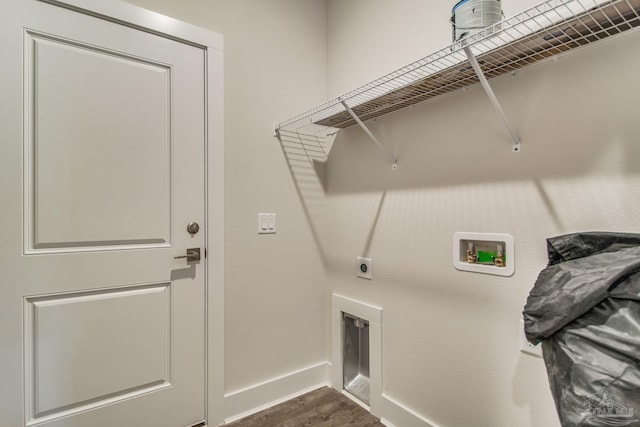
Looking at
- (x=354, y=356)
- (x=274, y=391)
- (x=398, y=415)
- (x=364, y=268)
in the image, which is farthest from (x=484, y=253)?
(x=274, y=391)

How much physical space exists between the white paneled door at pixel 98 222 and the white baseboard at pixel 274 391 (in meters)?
0.17

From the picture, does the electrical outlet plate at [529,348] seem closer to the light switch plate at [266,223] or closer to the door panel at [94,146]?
the light switch plate at [266,223]

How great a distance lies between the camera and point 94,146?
1329mm

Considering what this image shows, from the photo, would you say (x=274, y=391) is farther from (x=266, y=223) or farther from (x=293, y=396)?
(x=266, y=223)

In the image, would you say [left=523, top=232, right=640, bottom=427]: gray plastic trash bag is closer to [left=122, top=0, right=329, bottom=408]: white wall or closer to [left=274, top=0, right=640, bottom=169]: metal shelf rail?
[left=274, top=0, right=640, bottom=169]: metal shelf rail

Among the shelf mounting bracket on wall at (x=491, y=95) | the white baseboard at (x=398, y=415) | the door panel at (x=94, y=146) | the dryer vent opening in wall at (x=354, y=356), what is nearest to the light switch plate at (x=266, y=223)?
the door panel at (x=94, y=146)

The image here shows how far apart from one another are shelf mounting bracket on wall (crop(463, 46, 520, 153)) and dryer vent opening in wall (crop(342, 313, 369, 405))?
125 cm

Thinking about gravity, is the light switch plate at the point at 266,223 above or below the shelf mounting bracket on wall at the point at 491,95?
below

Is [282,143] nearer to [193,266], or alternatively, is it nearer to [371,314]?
[193,266]

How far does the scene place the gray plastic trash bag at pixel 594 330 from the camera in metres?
0.62

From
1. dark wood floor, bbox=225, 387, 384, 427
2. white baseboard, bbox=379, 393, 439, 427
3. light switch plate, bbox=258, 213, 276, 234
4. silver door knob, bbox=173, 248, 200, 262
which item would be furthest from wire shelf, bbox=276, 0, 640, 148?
dark wood floor, bbox=225, 387, 384, 427

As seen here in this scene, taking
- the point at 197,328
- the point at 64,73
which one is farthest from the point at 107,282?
the point at 64,73

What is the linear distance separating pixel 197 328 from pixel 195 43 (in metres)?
1.44

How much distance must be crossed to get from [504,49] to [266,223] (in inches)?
52.9
